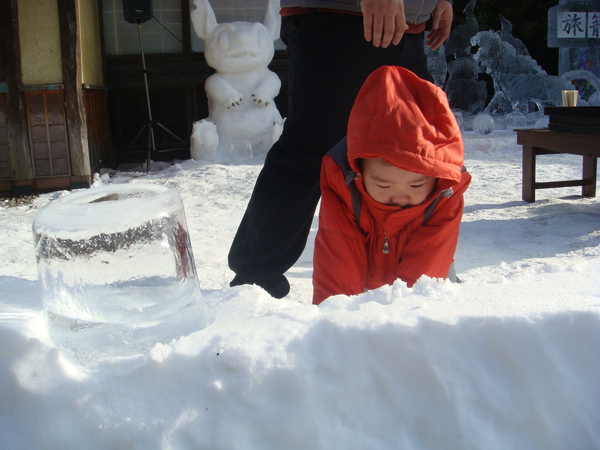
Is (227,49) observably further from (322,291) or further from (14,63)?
(322,291)

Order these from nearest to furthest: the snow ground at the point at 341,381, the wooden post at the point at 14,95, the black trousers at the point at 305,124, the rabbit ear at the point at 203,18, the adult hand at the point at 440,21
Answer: the snow ground at the point at 341,381 → the black trousers at the point at 305,124 → the adult hand at the point at 440,21 → the wooden post at the point at 14,95 → the rabbit ear at the point at 203,18

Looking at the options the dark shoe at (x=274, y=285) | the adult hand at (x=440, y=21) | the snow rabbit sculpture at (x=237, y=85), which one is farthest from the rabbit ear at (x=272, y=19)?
the dark shoe at (x=274, y=285)

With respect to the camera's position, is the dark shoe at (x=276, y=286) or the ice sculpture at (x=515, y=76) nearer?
the dark shoe at (x=276, y=286)

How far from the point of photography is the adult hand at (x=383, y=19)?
148 cm

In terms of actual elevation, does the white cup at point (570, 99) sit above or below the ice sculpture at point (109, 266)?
above

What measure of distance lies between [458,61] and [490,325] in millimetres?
8175

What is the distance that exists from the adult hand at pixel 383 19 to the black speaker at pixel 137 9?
4251 millimetres

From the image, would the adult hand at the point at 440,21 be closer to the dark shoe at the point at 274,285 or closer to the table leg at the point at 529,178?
the dark shoe at the point at 274,285

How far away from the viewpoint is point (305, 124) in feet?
5.58

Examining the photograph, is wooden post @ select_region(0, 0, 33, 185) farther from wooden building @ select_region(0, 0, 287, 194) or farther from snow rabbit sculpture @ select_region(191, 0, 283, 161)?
snow rabbit sculpture @ select_region(191, 0, 283, 161)

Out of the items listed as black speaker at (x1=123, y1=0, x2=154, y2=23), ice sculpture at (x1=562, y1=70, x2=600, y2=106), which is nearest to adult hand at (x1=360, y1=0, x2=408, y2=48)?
black speaker at (x1=123, y1=0, x2=154, y2=23)

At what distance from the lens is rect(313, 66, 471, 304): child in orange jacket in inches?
56.5

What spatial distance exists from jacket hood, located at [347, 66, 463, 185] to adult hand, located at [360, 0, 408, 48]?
3.5 inches

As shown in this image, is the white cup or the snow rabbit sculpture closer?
the white cup
